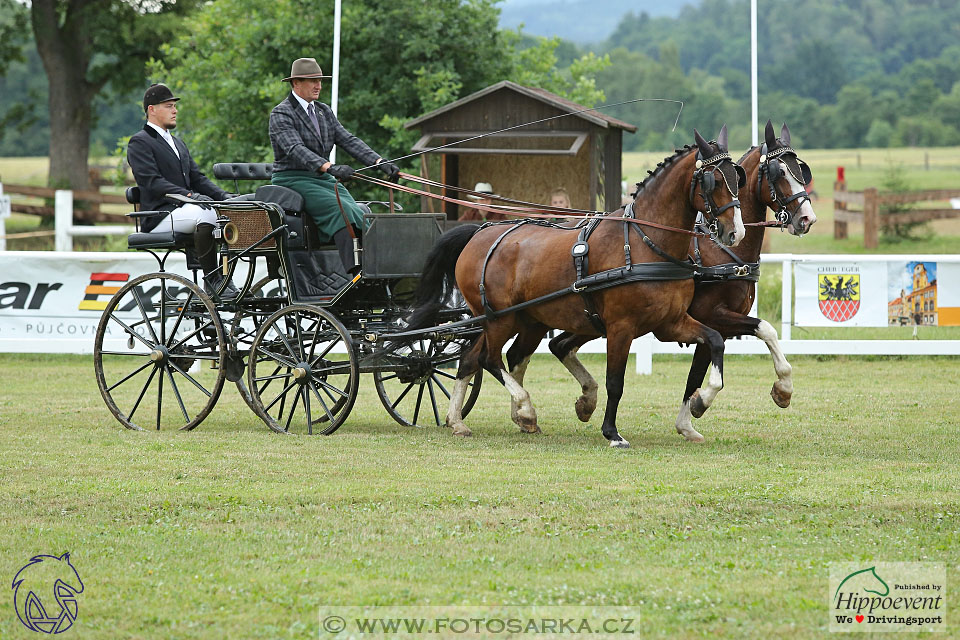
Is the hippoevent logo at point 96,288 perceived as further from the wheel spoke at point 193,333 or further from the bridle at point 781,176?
the bridle at point 781,176

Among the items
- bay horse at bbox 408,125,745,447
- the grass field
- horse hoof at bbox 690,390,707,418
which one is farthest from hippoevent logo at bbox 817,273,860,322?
bay horse at bbox 408,125,745,447

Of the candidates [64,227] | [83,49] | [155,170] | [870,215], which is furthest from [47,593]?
[83,49]

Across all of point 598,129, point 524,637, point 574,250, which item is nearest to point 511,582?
point 524,637

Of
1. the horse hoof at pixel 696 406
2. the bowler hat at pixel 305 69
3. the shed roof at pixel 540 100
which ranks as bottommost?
the horse hoof at pixel 696 406

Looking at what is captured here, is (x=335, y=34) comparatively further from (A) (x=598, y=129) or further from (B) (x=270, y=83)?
(A) (x=598, y=129)

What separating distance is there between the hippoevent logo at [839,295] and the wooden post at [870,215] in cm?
1435

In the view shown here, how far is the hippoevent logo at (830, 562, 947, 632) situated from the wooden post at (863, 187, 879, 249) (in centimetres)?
2285

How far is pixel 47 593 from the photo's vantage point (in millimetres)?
4852

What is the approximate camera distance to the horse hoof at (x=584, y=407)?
29.7 feet

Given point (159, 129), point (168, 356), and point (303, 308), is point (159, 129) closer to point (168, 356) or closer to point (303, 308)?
point (168, 356)

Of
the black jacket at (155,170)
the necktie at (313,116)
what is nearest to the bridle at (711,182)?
the necktie at (313,116)

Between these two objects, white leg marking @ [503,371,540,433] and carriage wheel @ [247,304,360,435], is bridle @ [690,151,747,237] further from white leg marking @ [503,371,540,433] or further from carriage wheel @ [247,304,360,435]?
carriage wheel @ [247,304,360,435]

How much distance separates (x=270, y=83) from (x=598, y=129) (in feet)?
15.2

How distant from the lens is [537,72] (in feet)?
64.7
